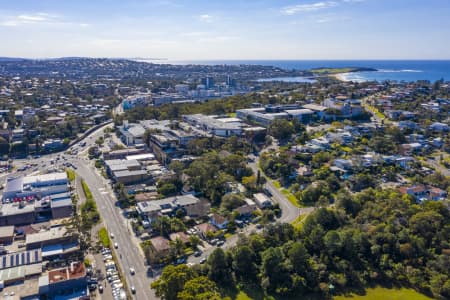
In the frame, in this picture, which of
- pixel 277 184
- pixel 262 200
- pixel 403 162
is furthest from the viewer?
pixel 403 162

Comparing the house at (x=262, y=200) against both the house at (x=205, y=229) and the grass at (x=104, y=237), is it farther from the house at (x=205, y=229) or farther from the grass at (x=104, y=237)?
the grass at (x=104, y=237)

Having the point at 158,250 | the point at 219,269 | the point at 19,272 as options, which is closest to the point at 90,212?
the point at 19,272

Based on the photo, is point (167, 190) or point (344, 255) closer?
point (344, 255)

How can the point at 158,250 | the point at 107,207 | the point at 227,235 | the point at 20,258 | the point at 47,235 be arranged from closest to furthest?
1. the point at 20,258
2. the point at 158,250
3. the point at 47,235
4. the point at 227,235
5. the point at 107,207

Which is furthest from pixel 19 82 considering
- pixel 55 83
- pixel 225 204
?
pixel 225 204

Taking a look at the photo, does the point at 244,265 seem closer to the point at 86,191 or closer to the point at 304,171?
the point at 304,171

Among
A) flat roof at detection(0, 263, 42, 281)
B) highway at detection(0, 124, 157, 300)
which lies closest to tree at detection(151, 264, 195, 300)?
highway at detection(0, 124, 157, 300)
